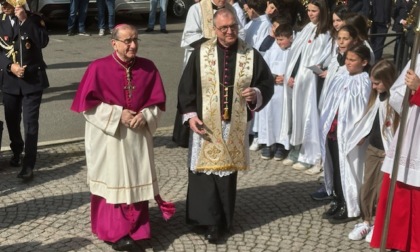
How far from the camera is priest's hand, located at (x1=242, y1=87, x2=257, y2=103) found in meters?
6.21


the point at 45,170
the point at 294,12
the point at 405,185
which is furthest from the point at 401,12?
the point at 405,185

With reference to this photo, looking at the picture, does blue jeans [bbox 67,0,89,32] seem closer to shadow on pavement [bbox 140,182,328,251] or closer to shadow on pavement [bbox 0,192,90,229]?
shadow on pavement [bbox 0,192,90,229]

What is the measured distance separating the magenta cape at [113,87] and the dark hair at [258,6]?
343cm

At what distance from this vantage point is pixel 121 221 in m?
6.12

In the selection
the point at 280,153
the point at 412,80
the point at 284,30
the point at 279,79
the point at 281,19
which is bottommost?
the point at 280,153

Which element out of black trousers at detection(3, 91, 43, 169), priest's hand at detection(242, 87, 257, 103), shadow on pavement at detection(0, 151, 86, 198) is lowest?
shadow on pavement at detection(0, 151, 86, 198)

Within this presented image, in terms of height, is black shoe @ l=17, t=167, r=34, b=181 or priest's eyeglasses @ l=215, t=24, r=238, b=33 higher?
priest's eyeglasses @ l=215, t=24, r=238, b=33

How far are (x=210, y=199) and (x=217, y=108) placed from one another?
73cm

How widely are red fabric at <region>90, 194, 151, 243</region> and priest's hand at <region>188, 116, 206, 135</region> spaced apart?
0.69 metres

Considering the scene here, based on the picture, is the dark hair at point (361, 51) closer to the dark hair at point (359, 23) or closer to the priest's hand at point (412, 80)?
the dark hair at point (359, 23)

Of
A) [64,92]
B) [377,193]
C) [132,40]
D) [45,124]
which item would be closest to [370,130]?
[377,193]

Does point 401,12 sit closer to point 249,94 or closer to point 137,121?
point 249,94

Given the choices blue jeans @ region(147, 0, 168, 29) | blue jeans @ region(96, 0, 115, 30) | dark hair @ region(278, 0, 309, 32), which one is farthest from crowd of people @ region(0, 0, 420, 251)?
blue jeans @ region(147, 0, 168, 29)

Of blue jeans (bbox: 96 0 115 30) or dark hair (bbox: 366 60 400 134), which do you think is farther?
blue jeans (bbox: 96 0 115 30)
